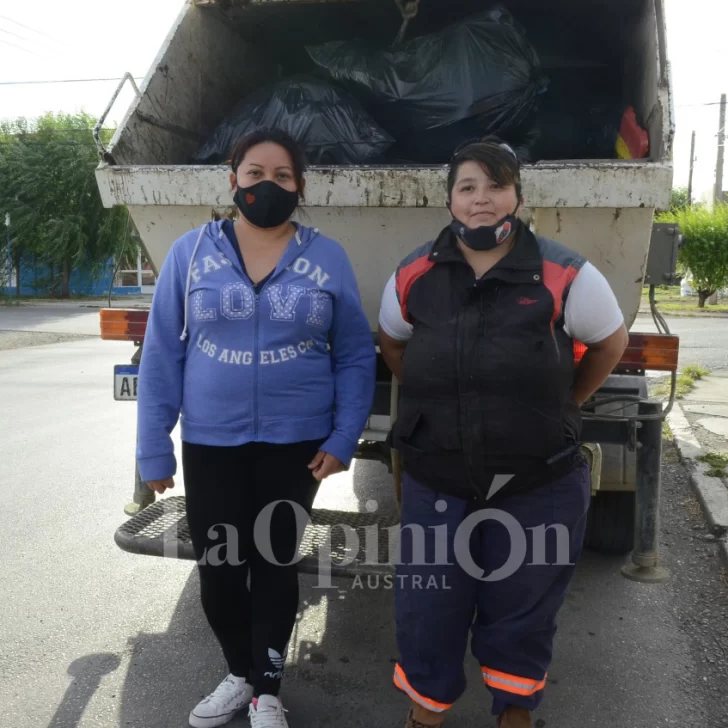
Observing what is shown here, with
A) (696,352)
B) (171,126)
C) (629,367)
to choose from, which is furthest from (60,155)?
(629,367)

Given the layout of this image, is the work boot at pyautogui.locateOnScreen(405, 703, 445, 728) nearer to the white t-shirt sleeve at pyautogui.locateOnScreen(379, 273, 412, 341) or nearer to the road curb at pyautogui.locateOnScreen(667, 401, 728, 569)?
the white t-shirt sleeve at pyautogui.locateOnScreen(379, 273, 412, 341)

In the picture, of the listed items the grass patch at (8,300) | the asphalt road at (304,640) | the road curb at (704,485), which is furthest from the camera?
the grass patch at (8,300)

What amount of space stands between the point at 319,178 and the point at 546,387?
1.25 metres

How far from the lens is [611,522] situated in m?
3.53

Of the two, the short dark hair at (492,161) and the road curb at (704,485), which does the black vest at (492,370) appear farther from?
the road curb at (704,485)

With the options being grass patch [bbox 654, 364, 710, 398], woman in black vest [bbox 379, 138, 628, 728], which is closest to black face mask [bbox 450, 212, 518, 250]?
woman in black vest [bbox 379, 138, 628, 728]

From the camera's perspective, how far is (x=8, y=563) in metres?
3.48

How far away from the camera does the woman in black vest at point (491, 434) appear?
6.34 feet

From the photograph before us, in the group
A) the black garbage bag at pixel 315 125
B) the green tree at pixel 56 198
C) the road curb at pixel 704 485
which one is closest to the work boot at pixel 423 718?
the road curb at pixel 704 485

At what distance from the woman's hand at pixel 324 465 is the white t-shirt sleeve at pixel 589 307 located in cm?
76

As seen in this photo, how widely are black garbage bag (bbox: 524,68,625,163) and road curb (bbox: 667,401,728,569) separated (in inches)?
77.3

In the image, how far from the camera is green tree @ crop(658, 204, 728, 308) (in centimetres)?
2077

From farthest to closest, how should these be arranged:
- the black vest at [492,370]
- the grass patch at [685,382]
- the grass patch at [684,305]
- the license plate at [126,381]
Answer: the grass patch at [684,305] → the grass patch at [685,382] → the license plate at [126,381] → the black vest at [492,370]

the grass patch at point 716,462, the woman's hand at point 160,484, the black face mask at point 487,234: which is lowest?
the grass patch at point 716,462
